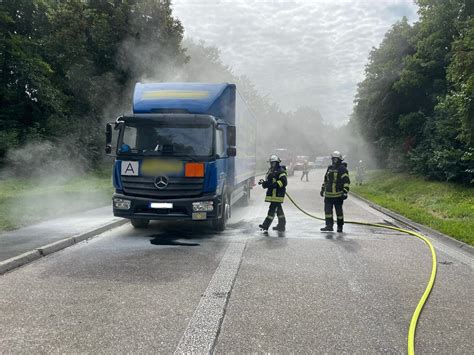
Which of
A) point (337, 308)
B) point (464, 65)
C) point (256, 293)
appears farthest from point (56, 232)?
point (464, 65)

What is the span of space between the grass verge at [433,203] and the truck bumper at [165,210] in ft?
17.1

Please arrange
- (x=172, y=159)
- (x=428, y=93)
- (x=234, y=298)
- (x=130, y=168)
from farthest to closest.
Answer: (x=428, y=93)
(x=130, y=168)
(x=172, y=159)
(x=234, y=298)

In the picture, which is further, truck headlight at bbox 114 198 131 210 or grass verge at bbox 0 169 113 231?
grass verge at bbox 0 169 113 231

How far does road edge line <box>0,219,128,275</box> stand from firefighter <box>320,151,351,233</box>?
514 cm

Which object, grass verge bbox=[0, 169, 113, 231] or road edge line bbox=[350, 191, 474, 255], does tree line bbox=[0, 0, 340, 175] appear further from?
road edge line bbox=[350, 191, 474, 255]

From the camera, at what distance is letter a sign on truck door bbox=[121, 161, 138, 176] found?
8469mm

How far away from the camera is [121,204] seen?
8.57m

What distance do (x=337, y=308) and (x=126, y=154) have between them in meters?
5.55

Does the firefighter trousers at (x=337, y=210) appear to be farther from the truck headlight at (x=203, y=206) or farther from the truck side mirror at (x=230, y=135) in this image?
the truck headlight at (x=203, y=206)

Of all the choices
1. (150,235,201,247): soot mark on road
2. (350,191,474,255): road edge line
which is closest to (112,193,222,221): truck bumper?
(150,235,201,247): soot mark on road

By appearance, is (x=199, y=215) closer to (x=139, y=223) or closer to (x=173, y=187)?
(x=173, y=187)

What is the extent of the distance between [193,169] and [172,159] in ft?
1.55

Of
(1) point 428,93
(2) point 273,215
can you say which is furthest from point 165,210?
(1) point 428,93

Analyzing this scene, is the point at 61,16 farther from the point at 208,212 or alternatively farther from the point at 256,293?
the point at 256,293
